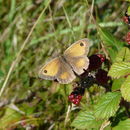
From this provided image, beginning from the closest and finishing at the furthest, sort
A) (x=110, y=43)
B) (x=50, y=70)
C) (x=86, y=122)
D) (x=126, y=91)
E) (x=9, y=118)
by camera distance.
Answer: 1. (x=126, y=91)
2. (x=50, y=70)
3. (x=86, y=122)
4. (x=110, y=43)
5. (x=9, y=118)

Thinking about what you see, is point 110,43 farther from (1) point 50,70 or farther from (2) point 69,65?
(1) point 50,70

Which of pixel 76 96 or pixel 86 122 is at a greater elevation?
pixel 76 96

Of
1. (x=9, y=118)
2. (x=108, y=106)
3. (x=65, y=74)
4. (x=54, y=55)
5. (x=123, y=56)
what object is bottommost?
(x=9, y=118)

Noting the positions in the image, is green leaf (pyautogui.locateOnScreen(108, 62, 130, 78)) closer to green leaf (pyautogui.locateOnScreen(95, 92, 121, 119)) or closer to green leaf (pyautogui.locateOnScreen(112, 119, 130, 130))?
green leaf (pyautogui.locateOnScreen(95, 92, 121, 119))

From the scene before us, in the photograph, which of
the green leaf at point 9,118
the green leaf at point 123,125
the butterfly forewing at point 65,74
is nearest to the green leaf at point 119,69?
the butterfly forewing at point 65,74

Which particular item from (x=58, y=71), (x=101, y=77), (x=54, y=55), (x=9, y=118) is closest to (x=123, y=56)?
(x=101, y=77)

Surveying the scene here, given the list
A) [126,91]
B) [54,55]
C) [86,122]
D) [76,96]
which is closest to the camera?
[126,91]

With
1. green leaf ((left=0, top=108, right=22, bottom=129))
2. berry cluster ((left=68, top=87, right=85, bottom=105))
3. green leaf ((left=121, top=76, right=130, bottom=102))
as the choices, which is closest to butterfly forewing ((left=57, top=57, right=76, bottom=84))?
berry cluster ((left=68, top=87, right=85, bottom=105))
